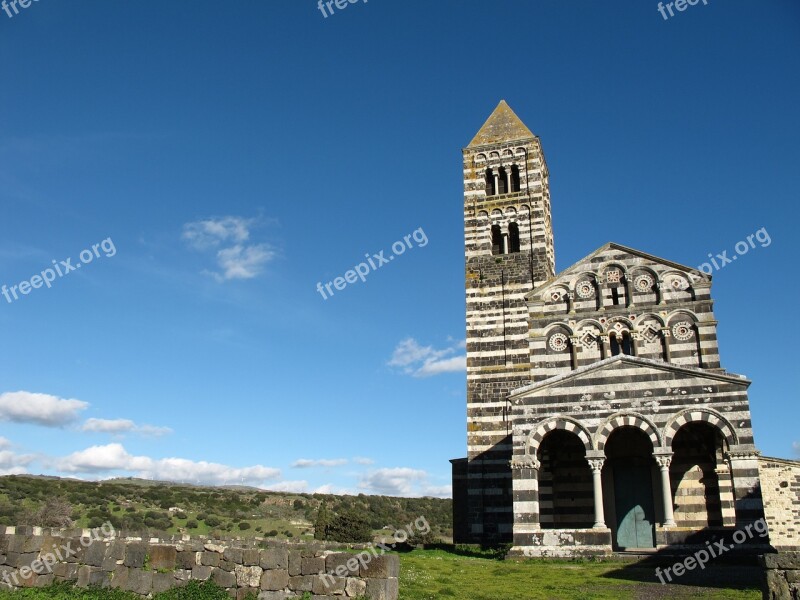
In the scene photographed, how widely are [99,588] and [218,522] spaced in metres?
39.6

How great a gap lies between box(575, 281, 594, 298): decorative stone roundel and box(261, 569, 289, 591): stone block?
67.7 ft

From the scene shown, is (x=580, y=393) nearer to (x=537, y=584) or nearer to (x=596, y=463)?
(x=596, y=463)

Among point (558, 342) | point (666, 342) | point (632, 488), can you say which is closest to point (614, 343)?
point (666, 342)

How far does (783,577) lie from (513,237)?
25.1 metres

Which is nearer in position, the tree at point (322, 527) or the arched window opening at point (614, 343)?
the arched window opening at point (614, 343)

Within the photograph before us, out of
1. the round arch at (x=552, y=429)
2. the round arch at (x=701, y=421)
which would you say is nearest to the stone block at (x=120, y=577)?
the round arch at (x=552, y=429)

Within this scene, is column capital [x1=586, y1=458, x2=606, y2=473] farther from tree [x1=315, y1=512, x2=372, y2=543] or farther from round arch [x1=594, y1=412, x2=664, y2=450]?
tree [x1=315, y1=512, x2=372, y2=543]

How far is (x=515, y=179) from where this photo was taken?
114 ft

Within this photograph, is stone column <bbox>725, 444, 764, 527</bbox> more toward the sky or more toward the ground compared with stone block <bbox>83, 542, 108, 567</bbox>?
more toward the sky

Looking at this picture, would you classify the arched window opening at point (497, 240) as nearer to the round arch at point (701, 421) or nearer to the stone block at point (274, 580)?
the round arch at point (701, 421)

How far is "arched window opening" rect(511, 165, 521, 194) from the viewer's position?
34594 mm

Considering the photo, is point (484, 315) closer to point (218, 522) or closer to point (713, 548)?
point (713, 548)

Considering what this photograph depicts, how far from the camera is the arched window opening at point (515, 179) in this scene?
34.6 metres

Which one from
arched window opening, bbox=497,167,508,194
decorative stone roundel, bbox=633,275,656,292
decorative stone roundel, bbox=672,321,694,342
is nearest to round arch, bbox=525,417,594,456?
decorative stone roundel, bbox=672,321,694,342
